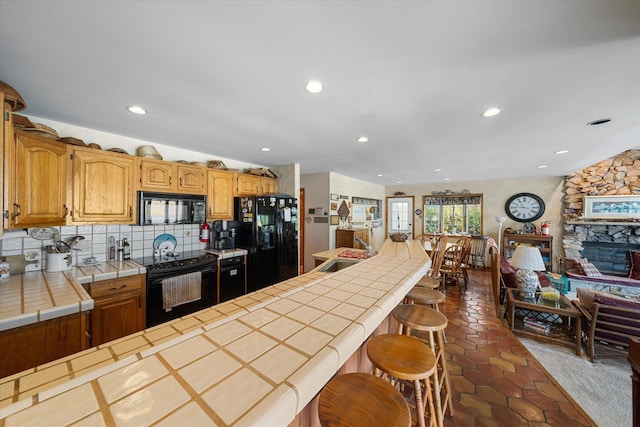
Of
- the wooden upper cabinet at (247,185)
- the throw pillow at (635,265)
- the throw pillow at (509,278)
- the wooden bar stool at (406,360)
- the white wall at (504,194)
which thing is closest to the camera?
the wooden bar stool at (406,360)

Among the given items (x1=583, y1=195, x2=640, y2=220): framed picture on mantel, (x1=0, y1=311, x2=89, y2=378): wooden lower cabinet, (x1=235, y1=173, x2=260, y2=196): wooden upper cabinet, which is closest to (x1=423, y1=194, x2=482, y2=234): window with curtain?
(x1=583, y1=195, x2=640, y2=220): framed picture on mantel

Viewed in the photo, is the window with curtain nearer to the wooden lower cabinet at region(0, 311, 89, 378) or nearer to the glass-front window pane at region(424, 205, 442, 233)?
the glass-front window pane at region(424, 205, 442, 233)

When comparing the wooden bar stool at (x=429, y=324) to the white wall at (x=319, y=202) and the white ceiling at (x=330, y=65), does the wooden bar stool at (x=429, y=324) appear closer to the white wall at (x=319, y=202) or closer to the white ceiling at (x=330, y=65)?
the white ceiling at (x=330, y=65)

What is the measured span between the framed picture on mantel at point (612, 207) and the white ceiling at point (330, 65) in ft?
10.6

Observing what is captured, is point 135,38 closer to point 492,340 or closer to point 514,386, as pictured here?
point 514,386

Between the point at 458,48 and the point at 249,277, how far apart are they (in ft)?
10.4

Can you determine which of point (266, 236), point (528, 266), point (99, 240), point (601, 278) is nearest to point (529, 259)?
point (528, 266)

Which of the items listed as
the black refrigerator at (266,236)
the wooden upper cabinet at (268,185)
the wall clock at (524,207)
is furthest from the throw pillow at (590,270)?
the wooden upper cabinet at (268,185)

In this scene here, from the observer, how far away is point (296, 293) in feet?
3.77

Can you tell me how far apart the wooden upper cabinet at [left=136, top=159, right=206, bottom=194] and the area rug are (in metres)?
4.14

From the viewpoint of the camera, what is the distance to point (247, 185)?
346 centimetres

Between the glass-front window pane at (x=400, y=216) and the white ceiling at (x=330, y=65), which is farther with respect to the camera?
the glass-front window pane at (x=400, y=216)

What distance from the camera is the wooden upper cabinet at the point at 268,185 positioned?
12.2 feet

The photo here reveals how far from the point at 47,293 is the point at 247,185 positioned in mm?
2292
